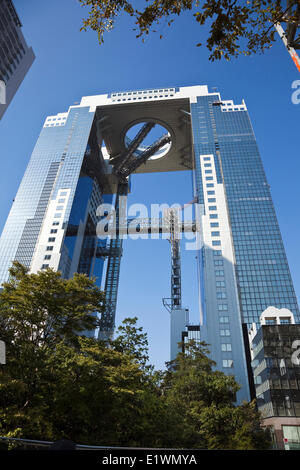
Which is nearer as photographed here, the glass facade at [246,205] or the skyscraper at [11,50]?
the skyscraper at [11,50]

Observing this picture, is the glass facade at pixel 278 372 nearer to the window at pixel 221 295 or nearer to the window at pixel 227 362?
the window at pixel 227 362

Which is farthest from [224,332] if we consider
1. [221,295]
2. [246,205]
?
[246,205]

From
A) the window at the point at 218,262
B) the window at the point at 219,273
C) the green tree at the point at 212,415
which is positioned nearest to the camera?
the green tree at the point at 212,415

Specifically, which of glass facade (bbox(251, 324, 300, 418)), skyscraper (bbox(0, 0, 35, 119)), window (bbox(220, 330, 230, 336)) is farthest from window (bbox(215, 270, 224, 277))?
skyscraper (bbox(0, 0, 35, 119))

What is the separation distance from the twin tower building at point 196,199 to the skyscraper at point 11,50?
33094mm

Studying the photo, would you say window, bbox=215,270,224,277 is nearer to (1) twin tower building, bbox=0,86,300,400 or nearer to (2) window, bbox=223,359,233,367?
(1) twin tower building, bbox=0,86,300,400

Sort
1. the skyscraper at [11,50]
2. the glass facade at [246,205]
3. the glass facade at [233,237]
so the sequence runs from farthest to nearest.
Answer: the glass facade at [246,205] → the glass facade at [233,237] → the skyscraper at [11,50]

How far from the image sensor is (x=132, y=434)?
15609 millimetres

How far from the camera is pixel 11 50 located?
2114 inches

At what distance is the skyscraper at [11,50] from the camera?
168 ft

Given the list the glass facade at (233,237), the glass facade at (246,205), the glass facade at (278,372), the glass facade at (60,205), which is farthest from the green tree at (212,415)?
the glass facade at (60,205)

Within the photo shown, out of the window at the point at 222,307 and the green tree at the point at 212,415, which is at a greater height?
the window at the point at 222,307
